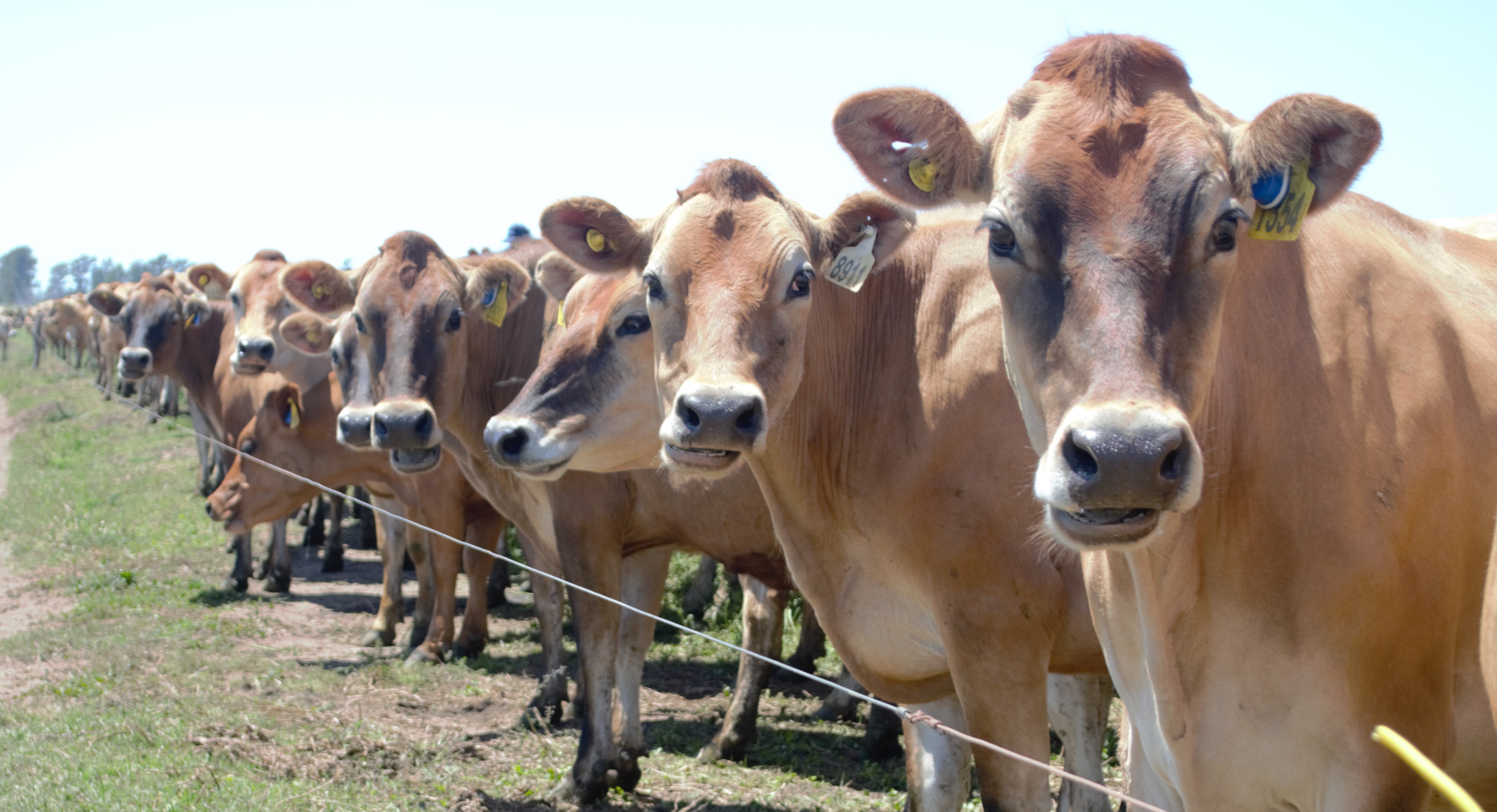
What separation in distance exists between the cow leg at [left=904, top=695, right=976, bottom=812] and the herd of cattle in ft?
0.06

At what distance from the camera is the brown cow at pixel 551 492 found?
657 centimetres

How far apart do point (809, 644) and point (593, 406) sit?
12.4 ft

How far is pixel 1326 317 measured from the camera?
3.02m

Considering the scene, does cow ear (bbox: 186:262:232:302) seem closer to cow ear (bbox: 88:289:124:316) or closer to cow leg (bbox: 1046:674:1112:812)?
cow ear (bbox: 88:289:124:316)

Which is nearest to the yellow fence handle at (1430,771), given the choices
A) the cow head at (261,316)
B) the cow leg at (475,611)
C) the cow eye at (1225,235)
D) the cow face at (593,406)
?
the cow eye at (1225,235)

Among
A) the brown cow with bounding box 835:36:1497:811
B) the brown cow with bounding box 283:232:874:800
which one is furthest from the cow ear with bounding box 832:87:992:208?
the brown cow with bounding box 283:232:874:800

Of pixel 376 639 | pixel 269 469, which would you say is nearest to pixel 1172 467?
pixel 376 639

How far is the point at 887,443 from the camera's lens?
4449mm

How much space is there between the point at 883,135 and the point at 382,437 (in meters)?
4.37

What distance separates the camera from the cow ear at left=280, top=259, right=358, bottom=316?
27.3 ft

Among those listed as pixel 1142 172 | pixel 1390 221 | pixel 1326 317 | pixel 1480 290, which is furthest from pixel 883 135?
pixel 1480 290

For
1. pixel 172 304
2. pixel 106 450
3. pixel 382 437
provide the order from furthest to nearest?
1. pixel 106 450
2. pixel 172 304
3. pixel 382 437

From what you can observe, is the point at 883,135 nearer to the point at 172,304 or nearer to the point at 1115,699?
the point at 1115,699

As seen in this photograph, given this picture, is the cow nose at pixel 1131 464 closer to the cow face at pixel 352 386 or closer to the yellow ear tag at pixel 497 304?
the cow face at pixel 352 386
